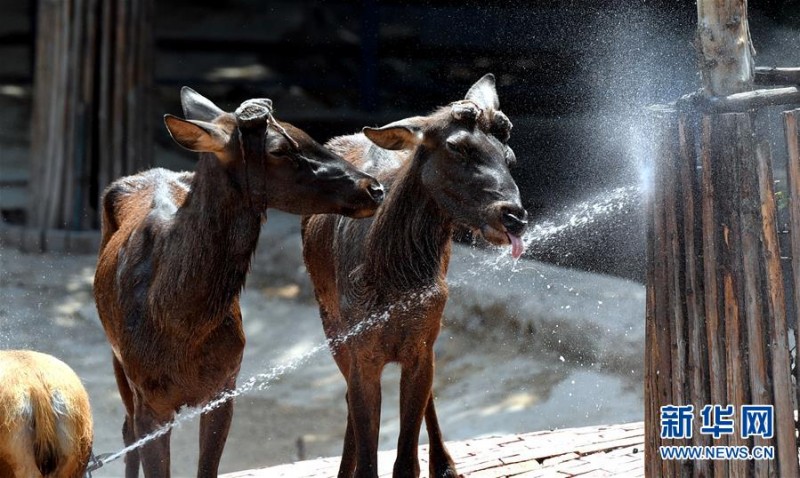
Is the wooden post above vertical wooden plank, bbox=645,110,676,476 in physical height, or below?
above

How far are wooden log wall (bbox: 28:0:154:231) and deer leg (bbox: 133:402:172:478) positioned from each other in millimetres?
8798

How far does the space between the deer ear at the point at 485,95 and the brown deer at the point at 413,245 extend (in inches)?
0.8

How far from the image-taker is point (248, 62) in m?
20.4

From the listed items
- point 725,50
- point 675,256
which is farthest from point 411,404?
point 725,50

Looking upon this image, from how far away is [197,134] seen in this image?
5.48 metres

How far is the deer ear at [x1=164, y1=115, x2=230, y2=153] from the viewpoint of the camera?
541 centimetres

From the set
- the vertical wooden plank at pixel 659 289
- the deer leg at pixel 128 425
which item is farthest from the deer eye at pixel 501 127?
the deer leg at pixel 128 425

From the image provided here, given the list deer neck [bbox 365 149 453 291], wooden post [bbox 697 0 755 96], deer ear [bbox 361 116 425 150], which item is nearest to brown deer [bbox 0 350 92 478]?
deer neck [bbox 365 149 453 291]

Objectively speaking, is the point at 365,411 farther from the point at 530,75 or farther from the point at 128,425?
the point at 530,75

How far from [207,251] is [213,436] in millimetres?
967

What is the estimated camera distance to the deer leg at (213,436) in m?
6.07

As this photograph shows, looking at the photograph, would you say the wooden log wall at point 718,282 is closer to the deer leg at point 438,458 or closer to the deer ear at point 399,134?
the deer ear at point 399,134

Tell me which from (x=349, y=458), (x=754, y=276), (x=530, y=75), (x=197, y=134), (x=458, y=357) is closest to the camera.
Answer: (x=754, y=276)

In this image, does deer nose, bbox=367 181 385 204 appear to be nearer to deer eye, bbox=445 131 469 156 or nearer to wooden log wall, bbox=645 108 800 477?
deer eye, bbox=445 131 469 156
